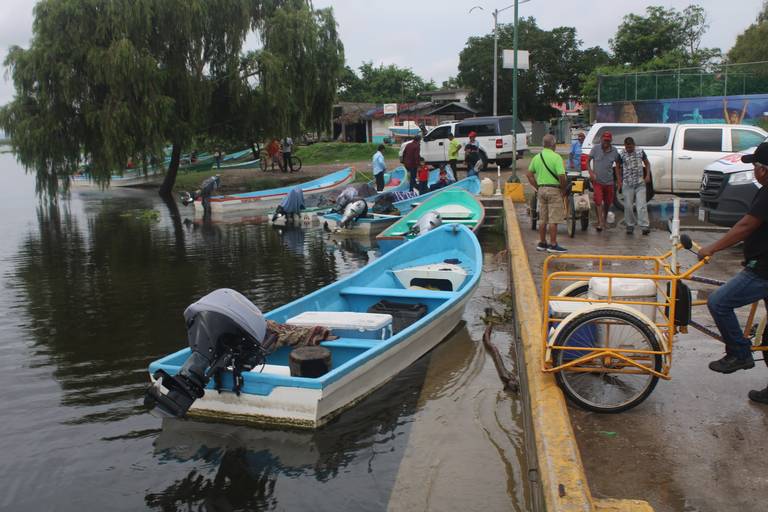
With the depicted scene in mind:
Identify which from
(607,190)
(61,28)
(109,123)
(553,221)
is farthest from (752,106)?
(61,28)

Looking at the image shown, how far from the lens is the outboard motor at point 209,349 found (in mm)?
5559

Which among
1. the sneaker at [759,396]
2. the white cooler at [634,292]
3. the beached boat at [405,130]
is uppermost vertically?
the beached boat at [405,130]

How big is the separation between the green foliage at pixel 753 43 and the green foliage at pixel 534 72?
13.1 meters

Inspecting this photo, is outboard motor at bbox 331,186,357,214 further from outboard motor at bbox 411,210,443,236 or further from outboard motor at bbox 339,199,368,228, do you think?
outboard motor at bbox 411,210,443,236

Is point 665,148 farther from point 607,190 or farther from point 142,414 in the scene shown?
point 142,414

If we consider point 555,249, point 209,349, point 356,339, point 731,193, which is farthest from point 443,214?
point 209,349

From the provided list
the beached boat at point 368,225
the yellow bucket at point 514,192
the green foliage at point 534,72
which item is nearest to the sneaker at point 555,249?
the yellow bucket at point 514,192

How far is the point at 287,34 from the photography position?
27.7 metres

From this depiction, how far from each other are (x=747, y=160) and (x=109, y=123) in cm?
2271

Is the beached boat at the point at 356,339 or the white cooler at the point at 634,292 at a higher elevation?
the white cooler at the point at 634,292

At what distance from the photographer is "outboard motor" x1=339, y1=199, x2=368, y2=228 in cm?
1766

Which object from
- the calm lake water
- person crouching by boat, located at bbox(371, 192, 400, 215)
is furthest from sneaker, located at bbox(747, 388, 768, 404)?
person crouching by boat, located at bbox(371, 192, 400, 215)

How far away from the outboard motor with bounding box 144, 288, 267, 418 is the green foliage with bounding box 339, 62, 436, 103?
220ft

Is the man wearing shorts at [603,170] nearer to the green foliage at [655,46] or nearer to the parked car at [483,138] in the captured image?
the parked car at [483,138]
